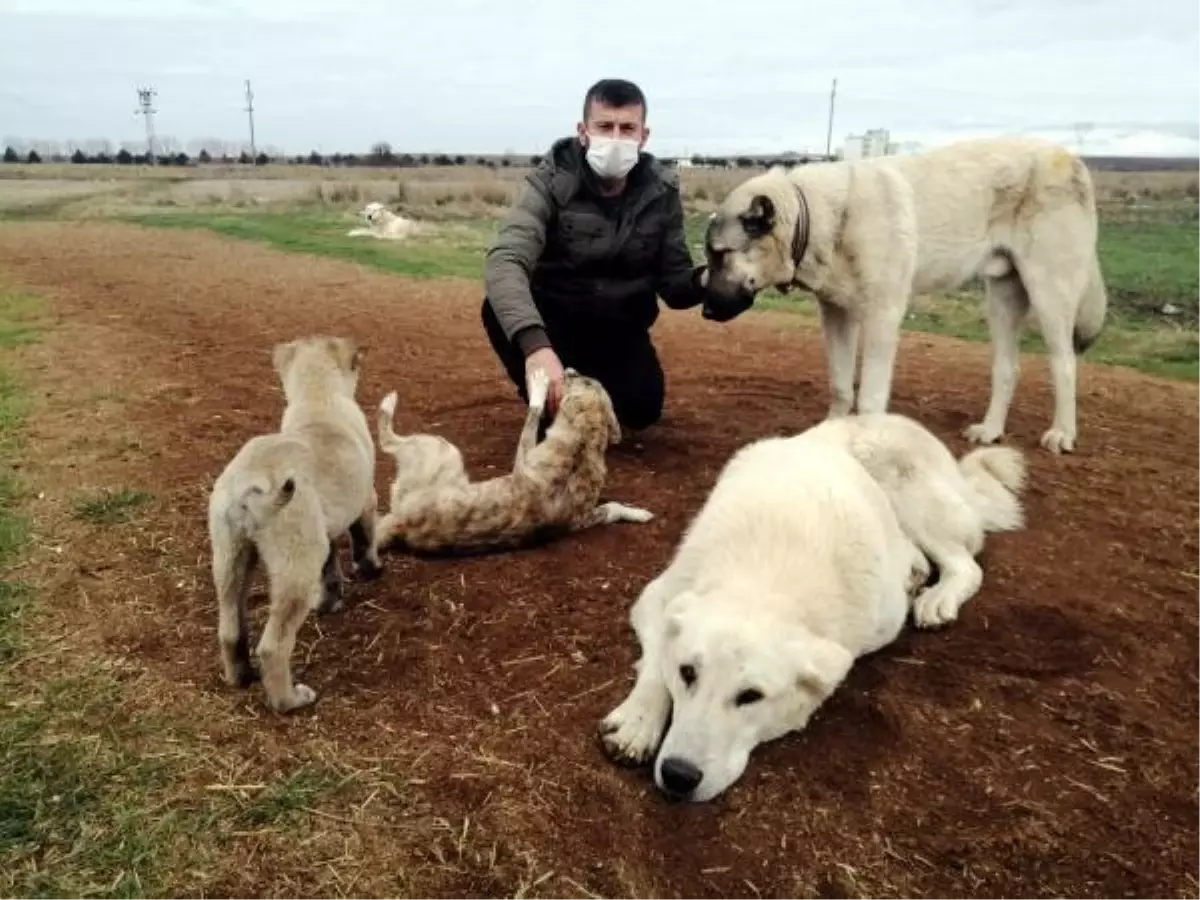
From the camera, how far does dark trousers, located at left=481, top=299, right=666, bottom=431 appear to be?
639cm

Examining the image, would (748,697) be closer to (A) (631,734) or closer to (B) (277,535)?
(A) (631,734)

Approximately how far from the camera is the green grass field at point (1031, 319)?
36.4 feet

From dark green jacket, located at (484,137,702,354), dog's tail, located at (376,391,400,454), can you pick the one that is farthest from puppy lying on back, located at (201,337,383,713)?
dark green jacket, located at (484,137,702,354)

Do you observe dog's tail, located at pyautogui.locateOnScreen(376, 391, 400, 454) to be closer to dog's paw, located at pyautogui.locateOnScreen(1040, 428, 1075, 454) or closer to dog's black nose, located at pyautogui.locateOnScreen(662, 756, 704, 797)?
dog's black nose, located at pyautogui.locateOnScreen(662, 756, 704, 797)

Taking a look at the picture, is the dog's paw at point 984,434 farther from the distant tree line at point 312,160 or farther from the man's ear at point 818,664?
the distant tree line at point 312,160

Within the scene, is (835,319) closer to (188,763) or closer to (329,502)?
(329,502)

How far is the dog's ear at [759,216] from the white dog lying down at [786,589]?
1.80 m

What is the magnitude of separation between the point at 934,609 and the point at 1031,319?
24.8ft

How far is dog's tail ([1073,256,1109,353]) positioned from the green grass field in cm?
343

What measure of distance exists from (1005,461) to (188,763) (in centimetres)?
418

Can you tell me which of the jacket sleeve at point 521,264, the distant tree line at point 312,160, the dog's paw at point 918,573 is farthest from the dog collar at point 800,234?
the distant tree line at point 312,160

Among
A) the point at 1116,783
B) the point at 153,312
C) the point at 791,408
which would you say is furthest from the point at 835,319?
the point at 153,312

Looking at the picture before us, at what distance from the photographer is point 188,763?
3.08 metres

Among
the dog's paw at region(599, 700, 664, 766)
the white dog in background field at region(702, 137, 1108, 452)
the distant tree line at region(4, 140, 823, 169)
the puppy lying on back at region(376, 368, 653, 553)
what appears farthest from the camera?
the distant tree line at region(4, 140, 823, 169)
